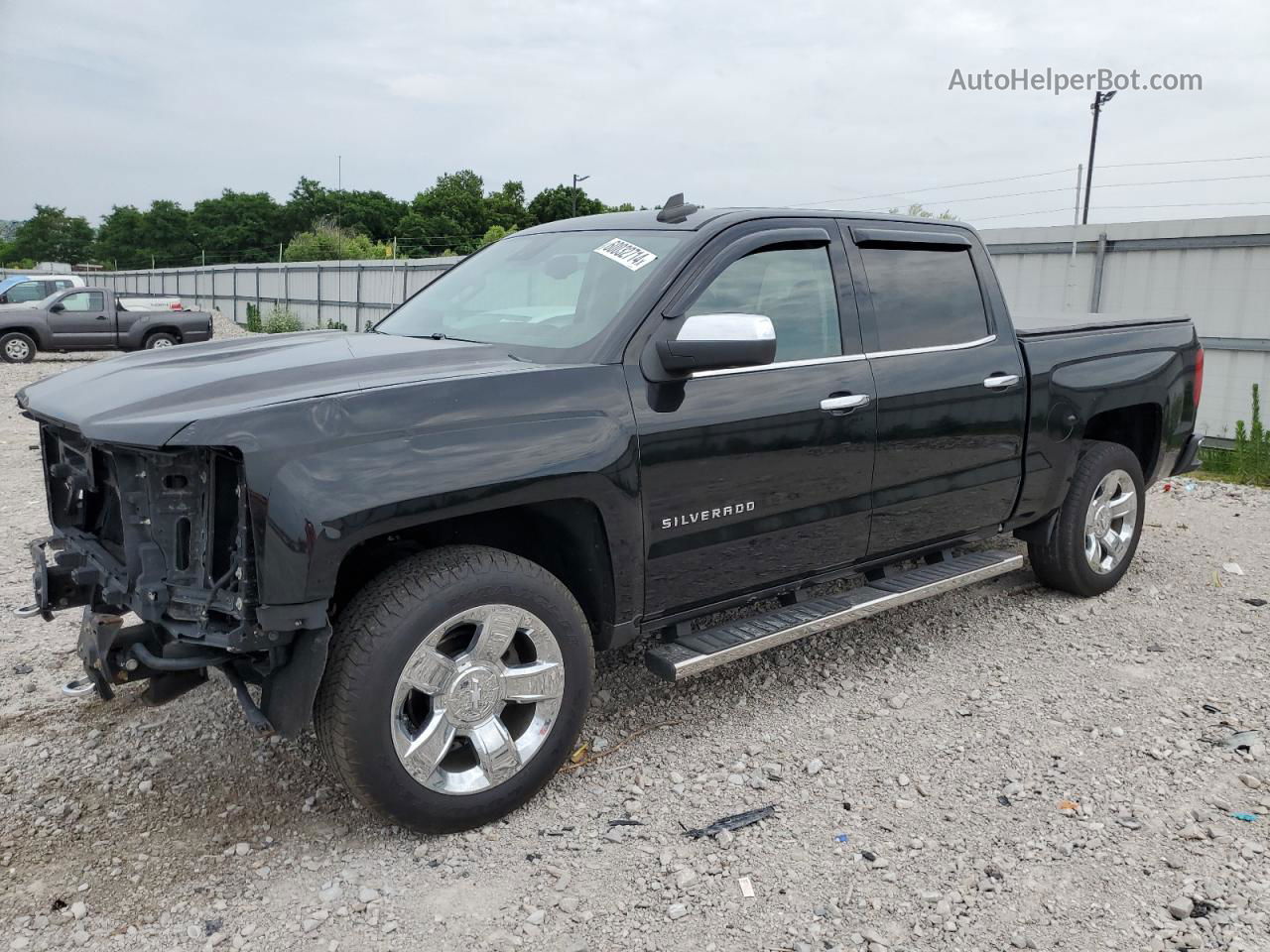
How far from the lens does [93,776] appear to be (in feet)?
11.1

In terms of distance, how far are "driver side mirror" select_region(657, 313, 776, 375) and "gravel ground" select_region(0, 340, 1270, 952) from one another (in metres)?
1.42

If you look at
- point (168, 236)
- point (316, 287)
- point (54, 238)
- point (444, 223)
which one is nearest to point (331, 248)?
point (316, 287)

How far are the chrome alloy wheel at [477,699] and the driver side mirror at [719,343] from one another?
0.94m

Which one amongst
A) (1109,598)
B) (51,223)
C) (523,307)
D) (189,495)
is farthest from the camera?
(51,223)

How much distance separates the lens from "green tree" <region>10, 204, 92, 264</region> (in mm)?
100625

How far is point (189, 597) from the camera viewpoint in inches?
107

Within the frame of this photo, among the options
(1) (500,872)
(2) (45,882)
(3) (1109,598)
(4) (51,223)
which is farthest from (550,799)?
(4) (51,223)

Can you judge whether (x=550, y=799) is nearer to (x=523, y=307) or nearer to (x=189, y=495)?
(x=189, y=495)

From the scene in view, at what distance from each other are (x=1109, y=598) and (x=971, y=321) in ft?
6.24

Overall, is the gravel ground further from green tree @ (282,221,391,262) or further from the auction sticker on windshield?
green tree @ (282,221,391,262)

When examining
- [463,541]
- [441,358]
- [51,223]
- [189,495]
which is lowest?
[463,541]

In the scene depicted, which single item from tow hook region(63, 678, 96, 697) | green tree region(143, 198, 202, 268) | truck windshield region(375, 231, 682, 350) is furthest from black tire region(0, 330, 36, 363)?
green tree region(143, 198, 202, 268)

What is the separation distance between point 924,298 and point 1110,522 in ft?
6.36

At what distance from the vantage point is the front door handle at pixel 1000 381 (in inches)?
173
